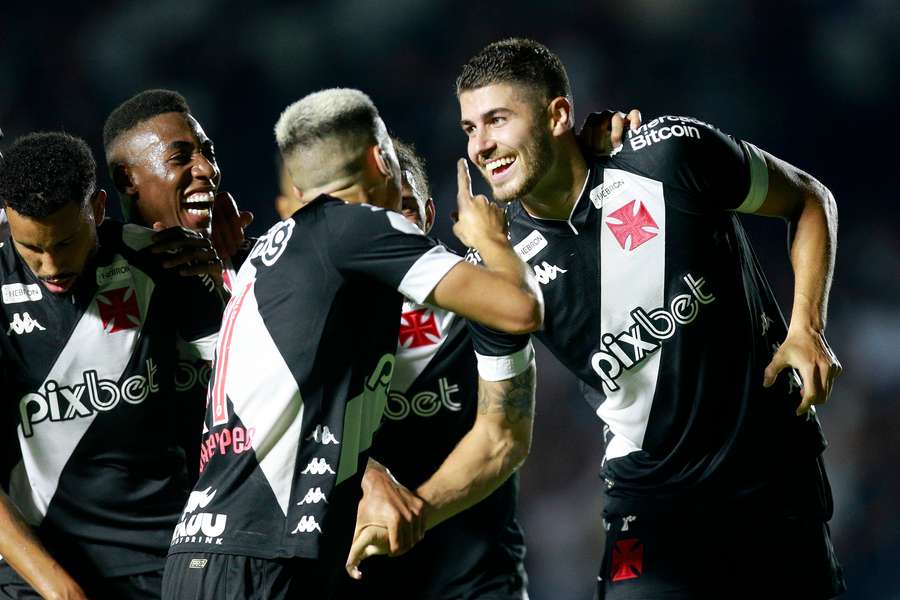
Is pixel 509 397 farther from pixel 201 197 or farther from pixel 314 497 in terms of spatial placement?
pixel 201 197

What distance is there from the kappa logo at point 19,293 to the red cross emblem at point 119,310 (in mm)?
191

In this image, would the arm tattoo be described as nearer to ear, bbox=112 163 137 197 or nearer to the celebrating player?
the celebrating player

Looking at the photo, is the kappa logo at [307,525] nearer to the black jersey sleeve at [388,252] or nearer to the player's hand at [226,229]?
the black jersey sleeve at [388,252]

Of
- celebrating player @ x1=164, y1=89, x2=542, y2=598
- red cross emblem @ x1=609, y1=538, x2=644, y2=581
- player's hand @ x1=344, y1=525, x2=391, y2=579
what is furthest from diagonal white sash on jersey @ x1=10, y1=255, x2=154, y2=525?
red cross emblem @ x1=609, y1=538, x2=644, y2=581

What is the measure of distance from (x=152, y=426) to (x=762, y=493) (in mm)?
1933

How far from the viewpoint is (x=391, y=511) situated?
331 centimetres

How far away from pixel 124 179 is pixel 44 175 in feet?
3.08

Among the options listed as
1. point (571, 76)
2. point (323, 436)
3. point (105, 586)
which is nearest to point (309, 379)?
point (323, 436)

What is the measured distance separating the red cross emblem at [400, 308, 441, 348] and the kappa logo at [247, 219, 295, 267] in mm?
1179

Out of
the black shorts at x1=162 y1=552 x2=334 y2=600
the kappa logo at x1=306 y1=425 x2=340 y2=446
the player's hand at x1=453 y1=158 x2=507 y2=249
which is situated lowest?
the black shorts at x1=162 y1=552 x2=334 y2=600

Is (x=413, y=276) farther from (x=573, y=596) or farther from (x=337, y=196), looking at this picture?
(x=573, y=596)

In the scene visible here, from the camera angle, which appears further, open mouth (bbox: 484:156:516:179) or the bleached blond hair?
open mouth (bbox: 484:156:516:179)

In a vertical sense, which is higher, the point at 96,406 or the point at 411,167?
the point at 411,167

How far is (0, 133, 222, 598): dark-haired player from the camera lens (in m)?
3.63
